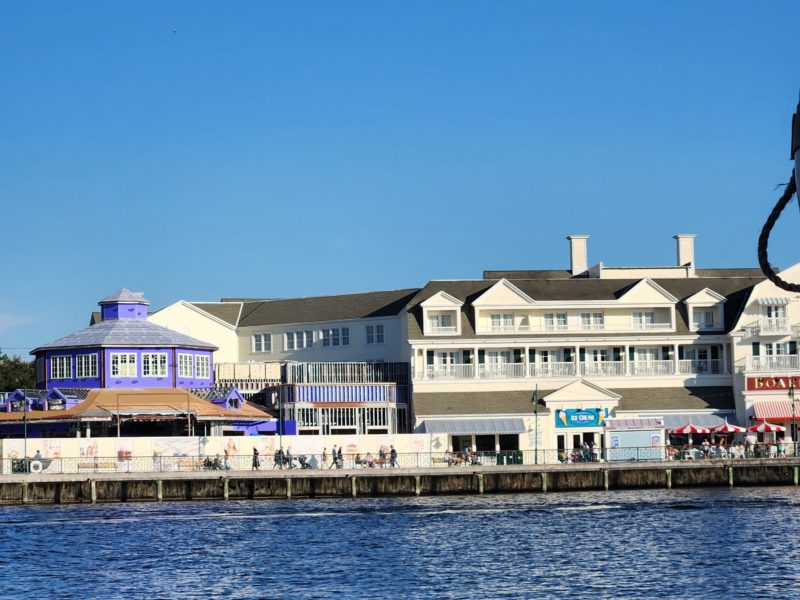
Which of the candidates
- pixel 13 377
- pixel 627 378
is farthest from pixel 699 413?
pixel 13 377

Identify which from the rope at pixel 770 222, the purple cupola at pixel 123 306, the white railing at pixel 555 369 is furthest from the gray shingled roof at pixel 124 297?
the rope at pixel 770 222

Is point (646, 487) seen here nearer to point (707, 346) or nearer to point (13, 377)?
point (707, 346)

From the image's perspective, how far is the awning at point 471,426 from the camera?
87.0 m

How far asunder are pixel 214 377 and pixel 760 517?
46.5 m

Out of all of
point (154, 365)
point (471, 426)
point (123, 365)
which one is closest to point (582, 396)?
point (471, 426)

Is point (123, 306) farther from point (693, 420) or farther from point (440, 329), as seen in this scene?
point (693, 420)

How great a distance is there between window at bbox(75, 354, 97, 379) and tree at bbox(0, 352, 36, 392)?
42609 mm

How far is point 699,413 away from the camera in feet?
295

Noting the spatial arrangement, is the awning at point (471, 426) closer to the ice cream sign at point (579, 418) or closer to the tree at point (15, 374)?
the ice cream sign at point (579, 418)

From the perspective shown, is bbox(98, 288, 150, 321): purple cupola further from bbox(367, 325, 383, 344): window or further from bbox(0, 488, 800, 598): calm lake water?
bbox(0, 488, 800, 598): calm lake water

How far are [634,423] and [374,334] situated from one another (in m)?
22.6

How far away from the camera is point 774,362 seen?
9131 centimetres

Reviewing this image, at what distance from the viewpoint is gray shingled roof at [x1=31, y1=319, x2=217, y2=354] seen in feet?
297

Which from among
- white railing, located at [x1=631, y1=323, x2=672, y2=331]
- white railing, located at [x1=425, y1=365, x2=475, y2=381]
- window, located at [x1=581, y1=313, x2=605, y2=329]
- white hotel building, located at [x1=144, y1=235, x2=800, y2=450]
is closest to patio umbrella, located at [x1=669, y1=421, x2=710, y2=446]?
white hotel building, located at [x1=144, y1=235, x2=800, y2=450]
